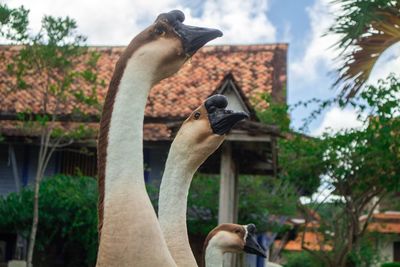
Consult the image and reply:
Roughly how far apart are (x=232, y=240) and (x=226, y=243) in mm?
88

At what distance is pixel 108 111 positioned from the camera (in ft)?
7.91

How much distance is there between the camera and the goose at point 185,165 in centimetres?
342

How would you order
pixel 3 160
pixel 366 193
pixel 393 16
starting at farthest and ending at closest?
1. pixel 3 160
2. pixel 366 193
3. pixel 393 16

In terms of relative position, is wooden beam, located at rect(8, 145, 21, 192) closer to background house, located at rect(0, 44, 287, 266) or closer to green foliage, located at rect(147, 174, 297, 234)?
background house, located at rect(0, 44, 287, 266)

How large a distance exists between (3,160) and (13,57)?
13.1 ft

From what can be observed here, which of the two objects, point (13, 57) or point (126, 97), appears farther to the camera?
point (13, 57)

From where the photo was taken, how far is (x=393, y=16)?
7.20 metres

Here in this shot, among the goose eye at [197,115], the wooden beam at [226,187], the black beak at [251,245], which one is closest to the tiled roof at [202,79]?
the wooden beam at [226,187]

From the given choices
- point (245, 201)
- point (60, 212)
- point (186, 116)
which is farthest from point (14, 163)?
point (245, 201)

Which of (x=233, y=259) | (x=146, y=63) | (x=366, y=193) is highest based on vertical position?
(x=146, y=63)

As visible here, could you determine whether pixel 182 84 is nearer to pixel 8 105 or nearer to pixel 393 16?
pixel 8 105

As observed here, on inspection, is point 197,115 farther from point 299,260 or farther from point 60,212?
point 299,260

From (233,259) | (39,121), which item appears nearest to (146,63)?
A: (233,259)

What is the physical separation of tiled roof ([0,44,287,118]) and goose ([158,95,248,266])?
28.3 feet
